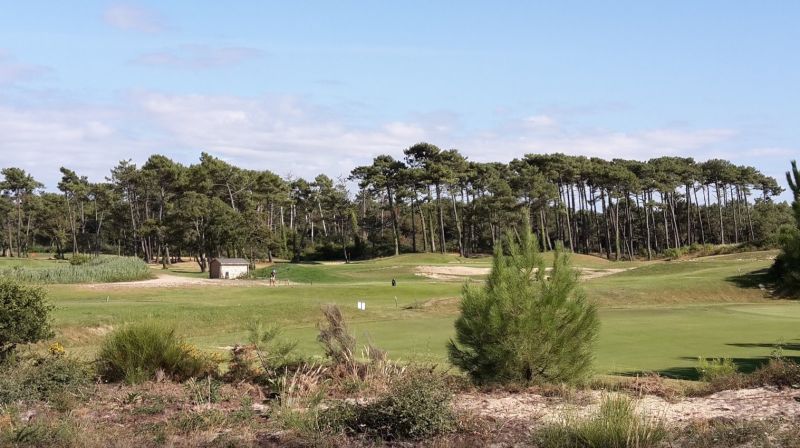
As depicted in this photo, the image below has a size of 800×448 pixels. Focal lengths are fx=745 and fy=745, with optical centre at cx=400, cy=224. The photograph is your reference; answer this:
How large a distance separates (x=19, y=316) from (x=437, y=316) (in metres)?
23.8

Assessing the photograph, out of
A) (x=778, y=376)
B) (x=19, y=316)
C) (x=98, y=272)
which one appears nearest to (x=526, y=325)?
(x=778, y=376)

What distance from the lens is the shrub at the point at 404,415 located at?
830cm

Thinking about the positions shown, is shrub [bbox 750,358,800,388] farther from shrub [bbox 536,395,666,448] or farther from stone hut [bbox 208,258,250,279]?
stone hut [bbox 208,258,250,279]

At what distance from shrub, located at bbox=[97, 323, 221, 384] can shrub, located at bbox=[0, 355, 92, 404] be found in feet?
1.42

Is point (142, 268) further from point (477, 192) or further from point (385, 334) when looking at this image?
point (477, 192)

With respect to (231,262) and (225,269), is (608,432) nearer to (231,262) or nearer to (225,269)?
(225,269)

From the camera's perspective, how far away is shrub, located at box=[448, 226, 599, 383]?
1210 cm

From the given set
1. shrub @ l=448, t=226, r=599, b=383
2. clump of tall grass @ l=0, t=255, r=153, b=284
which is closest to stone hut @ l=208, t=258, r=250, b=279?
clump of tall grass @ l=0, t=255, r=153, b=284

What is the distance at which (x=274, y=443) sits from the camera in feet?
26.7

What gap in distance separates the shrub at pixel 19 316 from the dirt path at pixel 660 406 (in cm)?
821

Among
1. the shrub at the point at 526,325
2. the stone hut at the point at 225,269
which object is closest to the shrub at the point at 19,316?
the shrub at the point at 526,325

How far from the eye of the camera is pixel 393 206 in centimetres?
11012

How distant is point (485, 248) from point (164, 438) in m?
114

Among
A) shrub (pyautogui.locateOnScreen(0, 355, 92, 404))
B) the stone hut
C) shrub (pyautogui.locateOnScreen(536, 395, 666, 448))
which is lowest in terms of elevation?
shrub (pyautogui.locateOnScreen(536, 395, 666, 448))
